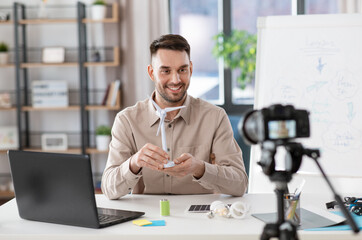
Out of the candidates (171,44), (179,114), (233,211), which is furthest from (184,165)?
(171,44)

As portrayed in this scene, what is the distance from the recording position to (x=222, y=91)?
486 centimetres

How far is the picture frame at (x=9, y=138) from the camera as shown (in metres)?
4.69

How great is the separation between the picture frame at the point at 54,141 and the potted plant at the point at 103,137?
1.13ft

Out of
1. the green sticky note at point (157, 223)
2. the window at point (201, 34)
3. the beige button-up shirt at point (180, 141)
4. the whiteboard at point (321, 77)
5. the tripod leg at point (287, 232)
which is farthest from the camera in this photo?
the window at point (201, 34)

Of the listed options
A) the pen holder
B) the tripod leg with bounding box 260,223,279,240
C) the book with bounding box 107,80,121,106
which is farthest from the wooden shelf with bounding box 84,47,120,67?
the tripod leg with bounding box 260,223,279,240

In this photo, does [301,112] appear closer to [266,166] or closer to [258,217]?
[266,166]

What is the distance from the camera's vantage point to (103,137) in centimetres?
451

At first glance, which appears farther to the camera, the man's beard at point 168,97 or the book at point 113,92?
the book at point 113,92

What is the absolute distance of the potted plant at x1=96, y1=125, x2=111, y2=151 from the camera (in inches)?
178

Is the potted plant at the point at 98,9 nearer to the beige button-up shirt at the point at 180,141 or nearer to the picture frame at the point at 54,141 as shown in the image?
the picture frame at the point at 54,141

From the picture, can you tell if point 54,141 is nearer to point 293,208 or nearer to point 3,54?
point 3,54

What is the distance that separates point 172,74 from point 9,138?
287cm

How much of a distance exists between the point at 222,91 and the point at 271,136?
3.74 m

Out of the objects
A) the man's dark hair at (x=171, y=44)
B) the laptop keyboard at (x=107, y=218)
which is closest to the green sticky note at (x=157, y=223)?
the laptop keyboard at (x=107, y=218)
